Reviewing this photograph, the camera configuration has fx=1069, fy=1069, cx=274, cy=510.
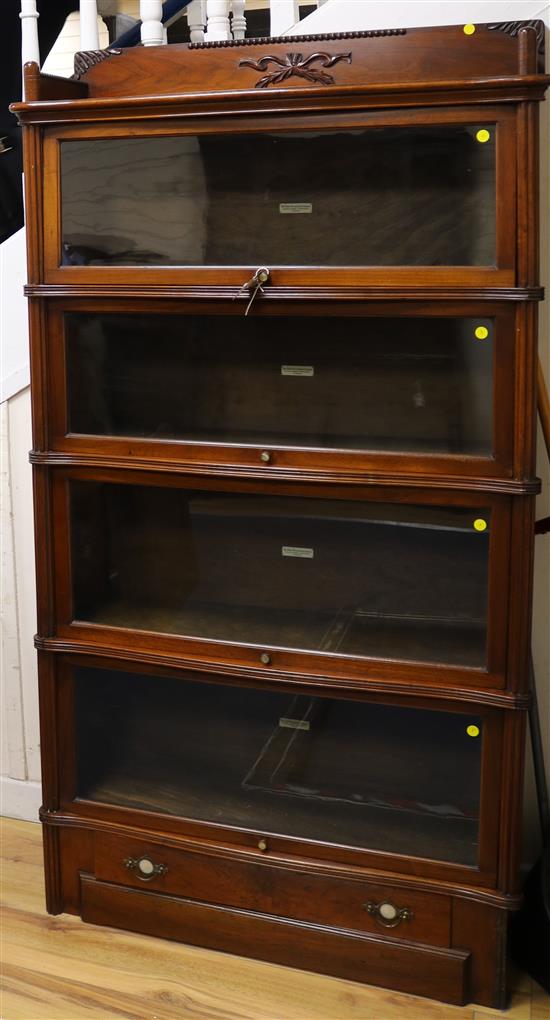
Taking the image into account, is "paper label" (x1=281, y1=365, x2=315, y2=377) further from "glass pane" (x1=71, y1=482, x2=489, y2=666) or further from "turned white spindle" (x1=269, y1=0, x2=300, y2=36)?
"turned white spindle" (x1=269, y1=0, x2=300, y2=36)

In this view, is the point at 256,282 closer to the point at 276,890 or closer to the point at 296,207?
the point at 296,207

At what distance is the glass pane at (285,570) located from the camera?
6.33ft

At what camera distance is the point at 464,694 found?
75.3 inches

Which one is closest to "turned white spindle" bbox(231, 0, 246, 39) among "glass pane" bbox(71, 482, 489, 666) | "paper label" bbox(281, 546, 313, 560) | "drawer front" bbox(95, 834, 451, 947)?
"glass pane" bbox(71, 482, 489, 666)

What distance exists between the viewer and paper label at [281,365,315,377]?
1970 millimetres

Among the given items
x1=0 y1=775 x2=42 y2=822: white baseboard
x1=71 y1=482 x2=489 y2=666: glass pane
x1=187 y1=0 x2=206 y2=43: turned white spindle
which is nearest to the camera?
x1=71 y1=482 x2=489 y2=666: glass pane

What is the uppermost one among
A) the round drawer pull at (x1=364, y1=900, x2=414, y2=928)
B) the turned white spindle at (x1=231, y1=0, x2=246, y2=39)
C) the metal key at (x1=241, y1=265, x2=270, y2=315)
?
the turned white spindle at (x1=231, y1=0, x2=246, y2=39)

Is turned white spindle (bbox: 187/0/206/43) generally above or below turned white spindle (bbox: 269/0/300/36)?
above

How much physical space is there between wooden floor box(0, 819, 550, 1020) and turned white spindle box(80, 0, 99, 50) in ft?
6.15

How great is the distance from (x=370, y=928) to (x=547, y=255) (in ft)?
4.44

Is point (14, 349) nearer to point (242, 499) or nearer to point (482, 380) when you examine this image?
point (242, 499)

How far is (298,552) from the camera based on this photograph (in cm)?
203

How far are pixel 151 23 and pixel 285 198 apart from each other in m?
0.57

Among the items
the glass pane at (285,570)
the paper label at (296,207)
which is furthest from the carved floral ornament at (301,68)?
the glass pane at (285,570)
